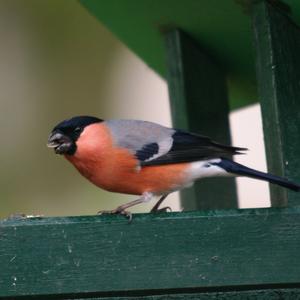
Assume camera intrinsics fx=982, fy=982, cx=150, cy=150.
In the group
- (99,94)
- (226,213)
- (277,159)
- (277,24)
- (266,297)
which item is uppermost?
(99,94)

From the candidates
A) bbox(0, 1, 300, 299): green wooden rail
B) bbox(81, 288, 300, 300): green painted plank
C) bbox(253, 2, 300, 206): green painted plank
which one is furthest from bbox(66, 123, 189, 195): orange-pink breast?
bbox(81, 288, 300, 300): green painted plank

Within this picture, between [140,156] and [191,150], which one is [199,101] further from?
[140,156]

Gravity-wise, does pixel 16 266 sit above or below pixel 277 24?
below

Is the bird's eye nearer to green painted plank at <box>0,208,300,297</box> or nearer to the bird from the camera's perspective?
the bird

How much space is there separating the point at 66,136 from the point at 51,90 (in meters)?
3.71

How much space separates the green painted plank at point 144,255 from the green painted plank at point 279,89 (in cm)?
36

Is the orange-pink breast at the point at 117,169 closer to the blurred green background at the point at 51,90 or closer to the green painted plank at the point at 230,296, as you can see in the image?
the green painted plank at the point at 230,296

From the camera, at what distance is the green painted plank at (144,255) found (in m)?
3.67

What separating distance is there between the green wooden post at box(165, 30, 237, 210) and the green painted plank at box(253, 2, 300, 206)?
904 millimetres

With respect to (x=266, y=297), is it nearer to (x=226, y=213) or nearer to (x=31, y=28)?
(x=226, y=213)

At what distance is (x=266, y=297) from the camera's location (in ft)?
12.1

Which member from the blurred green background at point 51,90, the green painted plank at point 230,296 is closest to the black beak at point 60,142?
the green painted plank at point 230,296

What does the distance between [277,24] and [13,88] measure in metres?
4.31

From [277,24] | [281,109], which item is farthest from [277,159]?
[277,24]
